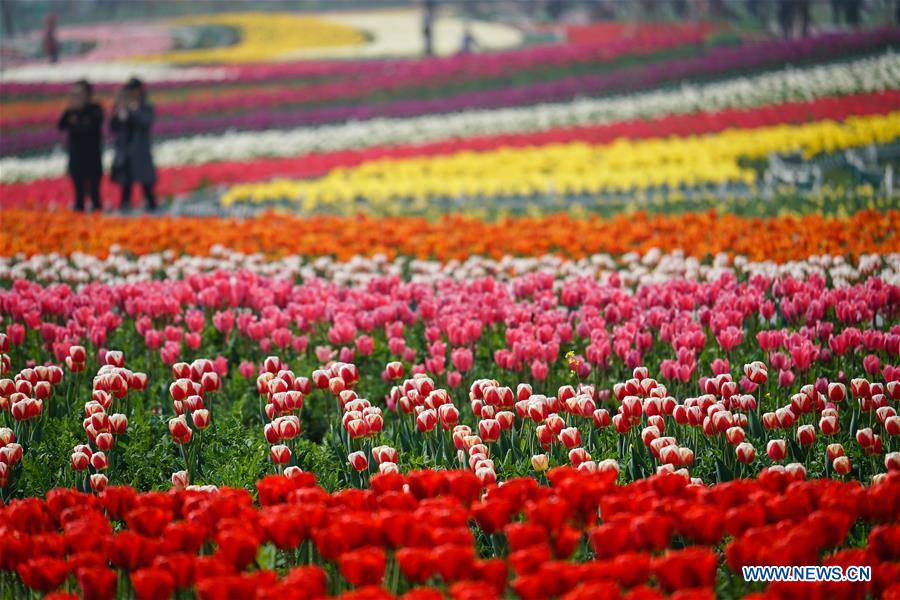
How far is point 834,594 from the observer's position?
2.30 meters

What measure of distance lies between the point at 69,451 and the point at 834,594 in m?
3.04

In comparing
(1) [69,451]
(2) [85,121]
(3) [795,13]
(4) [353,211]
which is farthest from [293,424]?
(3) [795,13]

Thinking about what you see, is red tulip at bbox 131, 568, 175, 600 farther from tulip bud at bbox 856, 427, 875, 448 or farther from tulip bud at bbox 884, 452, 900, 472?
tulip bud at bbox 856, 427, 875, 448

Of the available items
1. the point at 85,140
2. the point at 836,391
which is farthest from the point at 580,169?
the point at 836,391

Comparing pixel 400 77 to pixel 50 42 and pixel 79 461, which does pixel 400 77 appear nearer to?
pixel 50 42

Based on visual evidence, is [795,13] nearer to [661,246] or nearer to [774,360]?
[661,246]

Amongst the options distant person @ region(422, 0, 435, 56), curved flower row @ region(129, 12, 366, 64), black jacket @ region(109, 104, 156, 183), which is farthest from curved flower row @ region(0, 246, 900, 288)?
curved flower row @ region(129, 12, 366, 64)

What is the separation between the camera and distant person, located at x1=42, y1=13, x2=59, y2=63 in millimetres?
20484

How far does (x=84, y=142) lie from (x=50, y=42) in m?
8.68

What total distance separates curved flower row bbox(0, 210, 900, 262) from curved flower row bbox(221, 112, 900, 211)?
2774 mm

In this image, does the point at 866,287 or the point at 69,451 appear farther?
the point at 866,287

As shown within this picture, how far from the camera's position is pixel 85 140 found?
13.0 meters

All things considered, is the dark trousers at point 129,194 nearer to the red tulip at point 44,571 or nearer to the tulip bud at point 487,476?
the tulip bud at point 487,476

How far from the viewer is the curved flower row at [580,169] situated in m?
11.7
